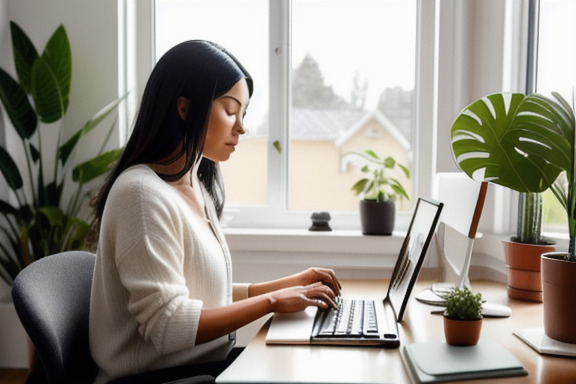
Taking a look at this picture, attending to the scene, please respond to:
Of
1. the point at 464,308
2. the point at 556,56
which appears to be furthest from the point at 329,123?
the point at 464,308

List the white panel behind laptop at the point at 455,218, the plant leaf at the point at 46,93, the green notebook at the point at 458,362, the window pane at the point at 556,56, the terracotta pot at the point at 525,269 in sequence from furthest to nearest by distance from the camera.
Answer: the plant leaf at the point at 46,93 < the window pane at the point at 556,56 < the terracotta pot at the point at 525,269 < the white panel behind laptop at the point at 455,218 < the green notebook at the point at 458,362

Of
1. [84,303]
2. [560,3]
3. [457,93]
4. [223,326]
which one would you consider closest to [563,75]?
[560,3]

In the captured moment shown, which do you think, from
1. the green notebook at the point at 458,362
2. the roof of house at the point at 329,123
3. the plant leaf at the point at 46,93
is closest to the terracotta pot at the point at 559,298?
the green notebook at the point at 458,362

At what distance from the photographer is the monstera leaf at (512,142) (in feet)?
4.29

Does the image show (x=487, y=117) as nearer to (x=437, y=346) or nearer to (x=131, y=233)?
(x=437, y=346)

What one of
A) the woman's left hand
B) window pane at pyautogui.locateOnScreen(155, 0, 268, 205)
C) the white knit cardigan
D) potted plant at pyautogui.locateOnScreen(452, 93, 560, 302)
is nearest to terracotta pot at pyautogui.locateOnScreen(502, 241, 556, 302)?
potted plant at pyautogui.locateOnScreen(452, 93, 560, 302)

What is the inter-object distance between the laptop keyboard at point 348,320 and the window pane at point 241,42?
1.18 metres

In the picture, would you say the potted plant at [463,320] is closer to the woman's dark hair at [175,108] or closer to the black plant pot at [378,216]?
the woman's dark hair at [175,108]

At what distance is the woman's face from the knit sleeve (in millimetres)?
265

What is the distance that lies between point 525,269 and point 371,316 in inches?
20.4

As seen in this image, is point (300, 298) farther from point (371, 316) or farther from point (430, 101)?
point (430, 101)

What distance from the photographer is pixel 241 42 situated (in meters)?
2.68

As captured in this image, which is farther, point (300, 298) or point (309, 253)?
point (309, 253)

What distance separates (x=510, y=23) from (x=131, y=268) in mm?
1647
